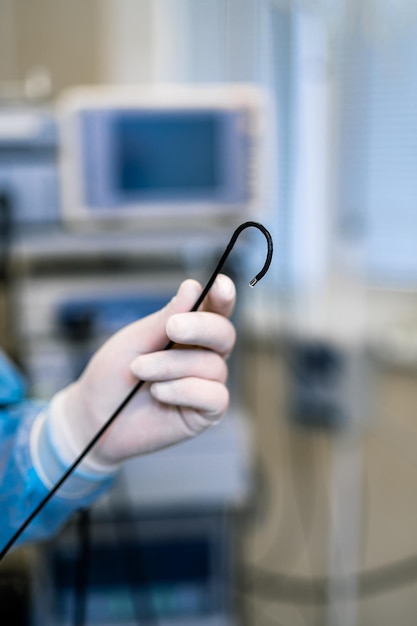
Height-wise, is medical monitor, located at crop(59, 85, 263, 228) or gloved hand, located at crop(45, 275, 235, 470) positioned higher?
medical monitor, located at crop(59, 85, 263, 228)

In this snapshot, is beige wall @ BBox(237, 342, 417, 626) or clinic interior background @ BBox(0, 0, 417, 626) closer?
clinic interior background @ BBox(0, 0, 417, 626)

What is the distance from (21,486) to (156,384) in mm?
238

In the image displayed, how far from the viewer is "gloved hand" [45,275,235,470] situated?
0.55 meters

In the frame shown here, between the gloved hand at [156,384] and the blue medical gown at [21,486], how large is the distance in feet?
0.17

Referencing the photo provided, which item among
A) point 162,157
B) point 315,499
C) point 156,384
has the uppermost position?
point 162,157

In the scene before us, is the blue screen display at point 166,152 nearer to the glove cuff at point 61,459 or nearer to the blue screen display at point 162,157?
the blue screen display at point 162,157

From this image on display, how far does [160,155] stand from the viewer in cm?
112

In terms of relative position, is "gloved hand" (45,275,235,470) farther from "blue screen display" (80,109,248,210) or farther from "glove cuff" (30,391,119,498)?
"blue screen display" (80,109,248,210)

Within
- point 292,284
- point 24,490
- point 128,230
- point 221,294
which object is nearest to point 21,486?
point 24,490

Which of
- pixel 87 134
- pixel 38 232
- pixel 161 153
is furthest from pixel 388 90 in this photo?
pixel 38 232

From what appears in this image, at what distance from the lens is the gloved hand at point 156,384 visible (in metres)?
0.55

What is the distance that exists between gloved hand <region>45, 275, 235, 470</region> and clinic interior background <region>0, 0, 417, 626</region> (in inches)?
18.7

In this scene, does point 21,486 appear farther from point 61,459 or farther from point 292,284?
point 292,284

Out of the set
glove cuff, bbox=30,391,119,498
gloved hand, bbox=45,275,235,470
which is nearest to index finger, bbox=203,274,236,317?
gloved hand, bbox=45,275,235,470
